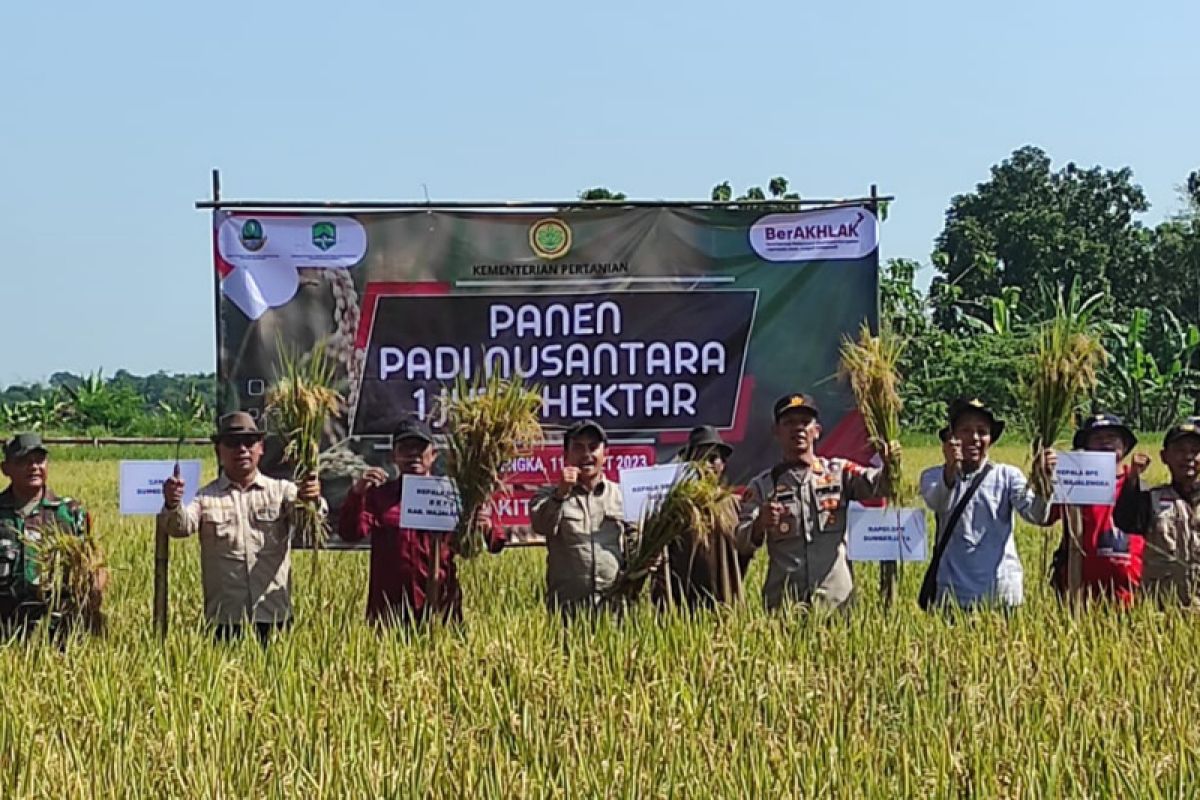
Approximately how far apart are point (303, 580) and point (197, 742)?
16.4 feet

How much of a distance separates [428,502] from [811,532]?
72.2 inches

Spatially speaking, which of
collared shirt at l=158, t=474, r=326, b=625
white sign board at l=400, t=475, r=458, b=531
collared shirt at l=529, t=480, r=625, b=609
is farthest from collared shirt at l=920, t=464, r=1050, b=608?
collared shirt at l=158, t=474, r=326, b=625

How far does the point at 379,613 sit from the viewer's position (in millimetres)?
7262

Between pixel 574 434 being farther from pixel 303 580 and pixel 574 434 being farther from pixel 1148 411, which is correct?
pixel 1148 411

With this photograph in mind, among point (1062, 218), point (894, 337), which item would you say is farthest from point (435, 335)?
point (1062, 218)

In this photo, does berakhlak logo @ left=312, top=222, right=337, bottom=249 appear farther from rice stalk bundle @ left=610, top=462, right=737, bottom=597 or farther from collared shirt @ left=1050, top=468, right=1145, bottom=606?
collared shirt @ left=1050, top=468, right=1145, bottom=606

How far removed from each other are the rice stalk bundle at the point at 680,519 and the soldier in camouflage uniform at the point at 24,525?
2463 millimetres

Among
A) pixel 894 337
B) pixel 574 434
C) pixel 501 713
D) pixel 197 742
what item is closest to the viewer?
pixel 197 742

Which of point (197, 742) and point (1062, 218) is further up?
point (1062, 218)

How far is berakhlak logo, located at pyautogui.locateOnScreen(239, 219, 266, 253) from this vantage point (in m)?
8.55

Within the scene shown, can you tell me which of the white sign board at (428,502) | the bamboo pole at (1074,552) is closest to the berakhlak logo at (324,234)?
the white sign board at (428,502)

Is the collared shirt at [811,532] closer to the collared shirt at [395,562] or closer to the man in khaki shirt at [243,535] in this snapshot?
the collared shirt at [395,562]

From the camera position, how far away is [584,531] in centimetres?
711

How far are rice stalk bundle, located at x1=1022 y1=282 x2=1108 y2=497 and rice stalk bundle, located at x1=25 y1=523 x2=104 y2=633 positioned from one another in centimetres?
438
